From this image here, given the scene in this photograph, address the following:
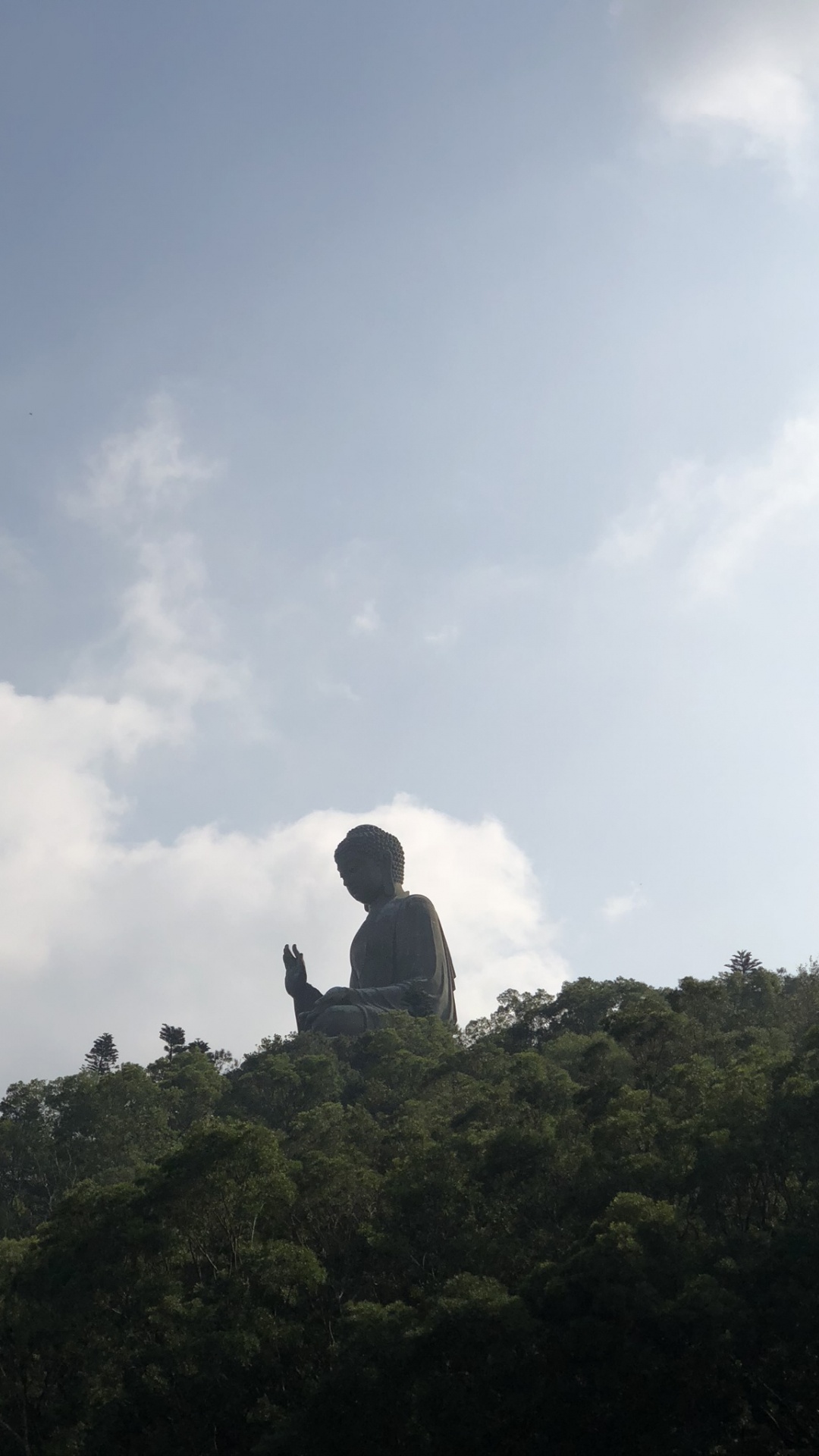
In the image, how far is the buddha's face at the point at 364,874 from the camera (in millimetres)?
41594

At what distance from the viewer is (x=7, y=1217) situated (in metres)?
22.3

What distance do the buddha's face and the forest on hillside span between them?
20.7 metres

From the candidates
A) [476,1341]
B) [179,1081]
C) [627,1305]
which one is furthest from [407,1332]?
[179,1081]

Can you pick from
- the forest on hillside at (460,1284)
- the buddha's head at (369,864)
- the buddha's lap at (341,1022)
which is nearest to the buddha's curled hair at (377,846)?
the buddha's head at (369,864)

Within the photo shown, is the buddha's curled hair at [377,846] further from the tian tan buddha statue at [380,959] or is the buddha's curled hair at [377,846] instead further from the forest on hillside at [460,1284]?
the forest on hillside at [460,1284]

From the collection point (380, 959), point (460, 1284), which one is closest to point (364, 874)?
point (380, 959)

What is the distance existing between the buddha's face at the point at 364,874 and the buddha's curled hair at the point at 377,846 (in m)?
0.16

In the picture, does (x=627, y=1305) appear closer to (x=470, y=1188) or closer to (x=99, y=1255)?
(x=470, y=1188)

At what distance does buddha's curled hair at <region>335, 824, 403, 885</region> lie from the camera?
41.7m

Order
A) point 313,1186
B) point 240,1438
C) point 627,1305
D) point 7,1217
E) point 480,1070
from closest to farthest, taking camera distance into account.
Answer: point 627,1305
point 240,1438
point 313,1186
point 7,1217
point 480,1070

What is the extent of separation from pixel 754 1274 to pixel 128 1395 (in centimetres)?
642

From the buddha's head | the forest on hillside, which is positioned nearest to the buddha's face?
the buddha's head

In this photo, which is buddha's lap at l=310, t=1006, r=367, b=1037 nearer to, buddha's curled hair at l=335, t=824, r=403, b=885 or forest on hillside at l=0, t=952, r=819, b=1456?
buddha's curled hair at l=335, t=824, r=403, b=885

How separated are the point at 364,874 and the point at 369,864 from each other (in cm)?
35
